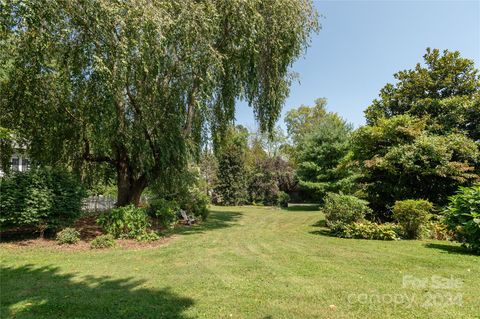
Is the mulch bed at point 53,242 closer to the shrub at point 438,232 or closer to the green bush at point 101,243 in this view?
the green bush at point 101,243

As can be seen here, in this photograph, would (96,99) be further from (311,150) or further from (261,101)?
(311,150)

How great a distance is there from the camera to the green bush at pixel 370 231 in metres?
8.52

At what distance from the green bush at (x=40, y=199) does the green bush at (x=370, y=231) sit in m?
8.07

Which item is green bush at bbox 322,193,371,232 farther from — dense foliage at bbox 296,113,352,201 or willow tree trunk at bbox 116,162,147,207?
dense foliage at bbox 296,113,352,201

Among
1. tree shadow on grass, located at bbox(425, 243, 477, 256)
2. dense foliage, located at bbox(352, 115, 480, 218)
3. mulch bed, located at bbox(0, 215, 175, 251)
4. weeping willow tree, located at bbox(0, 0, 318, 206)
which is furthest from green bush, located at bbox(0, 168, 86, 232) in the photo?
dense foliage, located at bbox(352, 115, 480, 218)

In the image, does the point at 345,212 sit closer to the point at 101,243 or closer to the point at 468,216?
the point at 468,216

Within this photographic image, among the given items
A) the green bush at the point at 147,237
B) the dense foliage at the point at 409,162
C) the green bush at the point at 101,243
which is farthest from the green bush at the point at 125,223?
the dense foliage at the point at 409,162

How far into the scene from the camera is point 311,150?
21156mm

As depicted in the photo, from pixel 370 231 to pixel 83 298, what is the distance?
25.1 ft

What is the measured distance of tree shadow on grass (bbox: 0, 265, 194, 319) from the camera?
359 centimetres

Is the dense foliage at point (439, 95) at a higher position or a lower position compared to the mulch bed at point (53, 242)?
higher

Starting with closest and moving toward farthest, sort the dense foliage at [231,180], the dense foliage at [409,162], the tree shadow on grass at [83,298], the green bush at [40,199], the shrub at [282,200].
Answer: the tree shadow on grass at [83,298]
the green bush at [40,199]
the dense foliage at [409,162]
the shrub at [282,200]
the dense foliage at [231,180]

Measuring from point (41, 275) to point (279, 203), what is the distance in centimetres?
2105

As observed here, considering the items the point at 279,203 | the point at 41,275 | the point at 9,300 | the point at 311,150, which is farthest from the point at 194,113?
the point at 279,203
